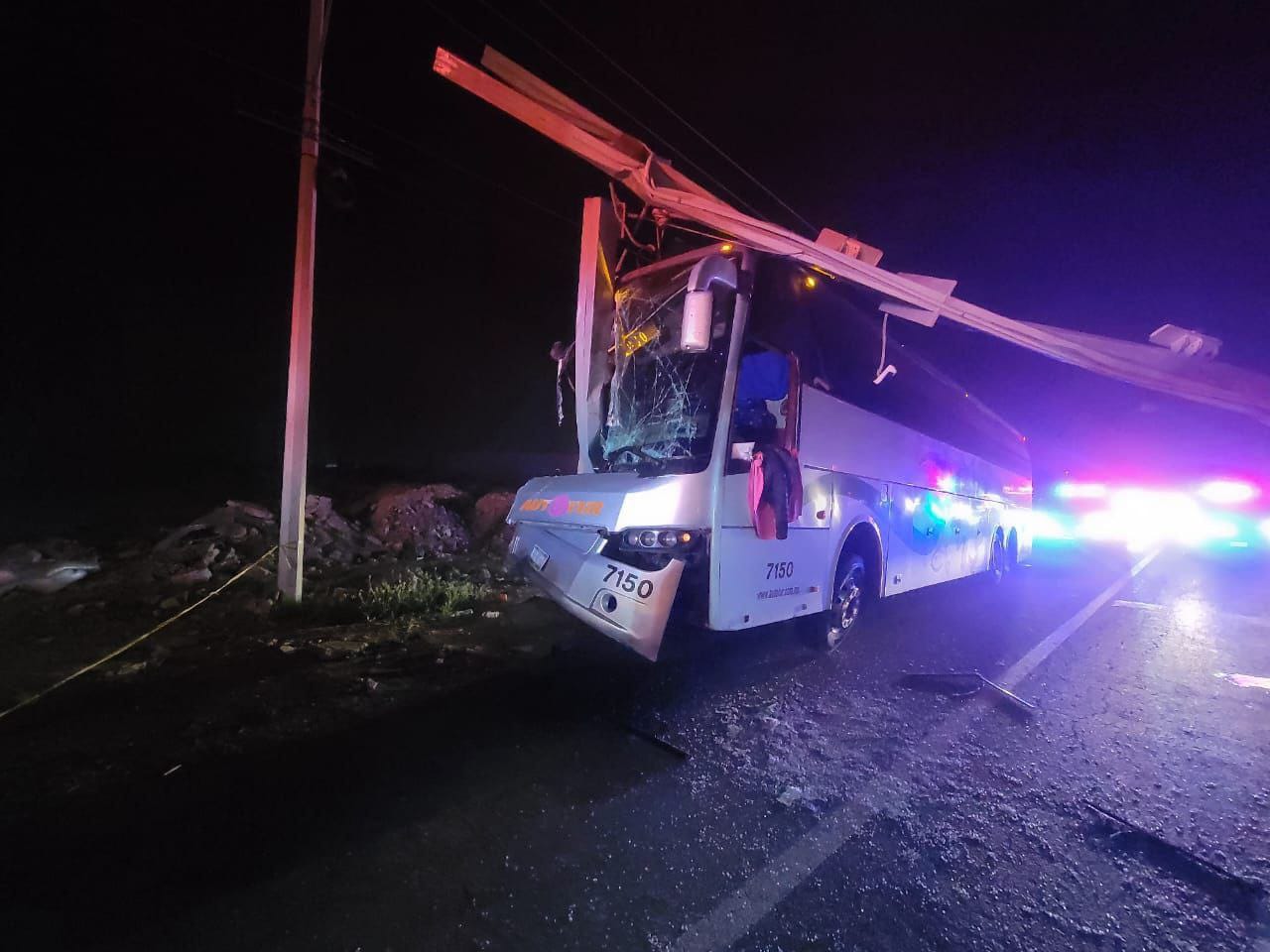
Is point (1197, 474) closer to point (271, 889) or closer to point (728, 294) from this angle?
point (728, 294)

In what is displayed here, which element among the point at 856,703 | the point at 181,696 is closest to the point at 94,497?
the point at 181,696

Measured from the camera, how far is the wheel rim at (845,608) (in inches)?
251

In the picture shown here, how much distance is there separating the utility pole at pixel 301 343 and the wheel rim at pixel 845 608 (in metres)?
5.88

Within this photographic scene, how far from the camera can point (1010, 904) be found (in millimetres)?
2527

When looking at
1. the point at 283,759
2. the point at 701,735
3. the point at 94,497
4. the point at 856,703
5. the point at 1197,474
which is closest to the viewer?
the point at 283,759

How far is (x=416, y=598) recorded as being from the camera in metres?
7.10

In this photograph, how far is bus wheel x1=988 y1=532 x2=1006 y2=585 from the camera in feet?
39.6

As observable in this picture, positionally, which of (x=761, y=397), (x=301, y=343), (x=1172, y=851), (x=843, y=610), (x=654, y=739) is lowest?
(x=654, y=739)

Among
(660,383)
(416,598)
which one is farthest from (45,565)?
(660,383)

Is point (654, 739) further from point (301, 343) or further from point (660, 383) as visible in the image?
point (301, 343)

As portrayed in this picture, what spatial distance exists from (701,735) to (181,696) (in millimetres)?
3782

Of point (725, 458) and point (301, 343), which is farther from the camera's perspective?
point (301, 343)

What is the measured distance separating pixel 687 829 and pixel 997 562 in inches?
467

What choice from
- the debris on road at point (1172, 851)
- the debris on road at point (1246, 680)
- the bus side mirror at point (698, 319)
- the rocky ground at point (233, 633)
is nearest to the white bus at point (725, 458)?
the bus side mirror at point (698, 319)
